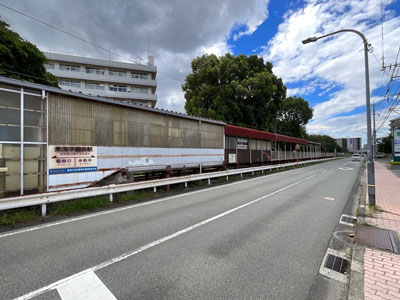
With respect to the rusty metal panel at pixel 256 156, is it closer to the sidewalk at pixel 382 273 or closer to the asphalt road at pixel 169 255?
the asphalt road at pixel 169 255

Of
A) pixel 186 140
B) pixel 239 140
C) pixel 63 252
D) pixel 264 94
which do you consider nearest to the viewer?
pixel 63 252

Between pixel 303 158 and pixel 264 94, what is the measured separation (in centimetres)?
1585

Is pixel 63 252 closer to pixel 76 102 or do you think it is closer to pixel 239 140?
pixel 76 102

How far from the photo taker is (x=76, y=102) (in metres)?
7.45

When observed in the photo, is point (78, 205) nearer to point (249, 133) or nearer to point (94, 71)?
point (249, 133)

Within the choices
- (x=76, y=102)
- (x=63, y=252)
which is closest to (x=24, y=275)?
(x=63, y=252)

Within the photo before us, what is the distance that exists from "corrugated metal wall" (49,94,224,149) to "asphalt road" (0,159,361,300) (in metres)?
3.32


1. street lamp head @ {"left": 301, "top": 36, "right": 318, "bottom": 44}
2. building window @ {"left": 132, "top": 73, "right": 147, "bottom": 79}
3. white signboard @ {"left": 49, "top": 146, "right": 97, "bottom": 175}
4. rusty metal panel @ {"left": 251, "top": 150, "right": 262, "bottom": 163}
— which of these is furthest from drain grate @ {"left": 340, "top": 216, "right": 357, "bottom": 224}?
building window @ {"left": 132, "top": 73, "right": 147, "bottom": 79}

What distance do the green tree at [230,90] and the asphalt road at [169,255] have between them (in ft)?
61.4

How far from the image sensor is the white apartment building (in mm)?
35281

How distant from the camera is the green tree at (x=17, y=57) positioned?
459 inches

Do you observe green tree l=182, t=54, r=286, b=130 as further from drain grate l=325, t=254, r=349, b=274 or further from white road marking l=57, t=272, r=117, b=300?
white road marking l=57, t=272, r=117, b=300

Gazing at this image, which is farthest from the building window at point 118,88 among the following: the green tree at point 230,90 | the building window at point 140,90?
the green tree at point 230,90

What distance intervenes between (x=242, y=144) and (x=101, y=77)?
3233 centimetres
